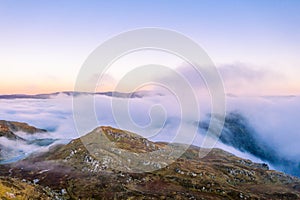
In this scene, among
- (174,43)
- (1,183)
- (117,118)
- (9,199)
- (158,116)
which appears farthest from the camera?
(1,183)

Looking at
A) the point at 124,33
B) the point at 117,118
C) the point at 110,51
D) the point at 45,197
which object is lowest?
the point at 45,197

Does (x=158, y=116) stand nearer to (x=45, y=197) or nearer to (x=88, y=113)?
(x=88, y=113)

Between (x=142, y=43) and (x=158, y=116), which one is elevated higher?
(x=142, y=43)

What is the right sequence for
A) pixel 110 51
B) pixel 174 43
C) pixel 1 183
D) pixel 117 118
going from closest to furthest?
1. pixel 110 51
2. pixel 174 43
3. pixel 117 118
4. pixel 1 183

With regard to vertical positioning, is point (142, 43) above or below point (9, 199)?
above

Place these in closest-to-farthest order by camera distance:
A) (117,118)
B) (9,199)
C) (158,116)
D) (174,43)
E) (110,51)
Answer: (110,51) → (174,43) → (117,118) → (158,116) → (9,199)

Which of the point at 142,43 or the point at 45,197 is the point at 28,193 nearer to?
the point at 45,197

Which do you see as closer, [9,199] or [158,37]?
[158,37]

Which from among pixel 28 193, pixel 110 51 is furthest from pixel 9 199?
pixel 110 51

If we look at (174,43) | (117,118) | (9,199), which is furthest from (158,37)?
(9,199)
